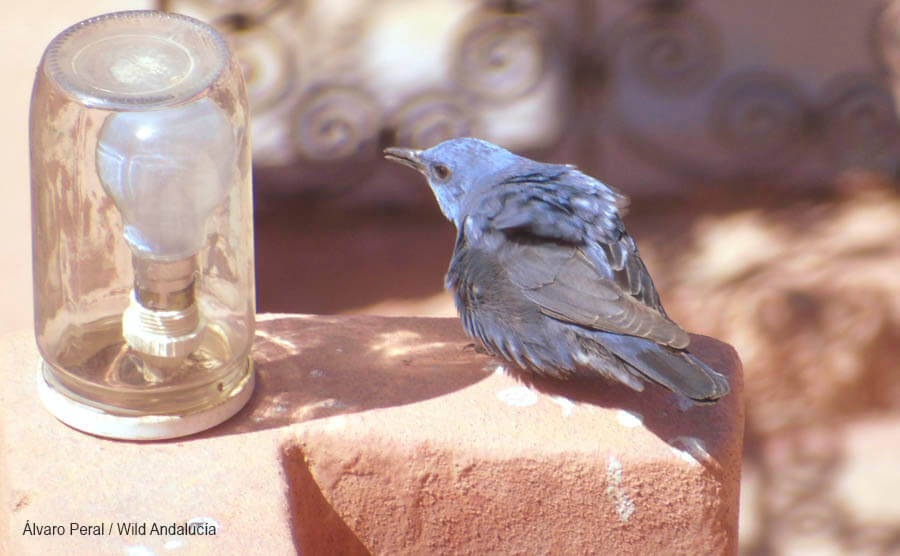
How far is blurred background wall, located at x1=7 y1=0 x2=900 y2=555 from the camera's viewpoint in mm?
6066

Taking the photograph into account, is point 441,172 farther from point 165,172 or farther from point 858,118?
point 858,118

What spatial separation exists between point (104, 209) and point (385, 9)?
12.5 ft

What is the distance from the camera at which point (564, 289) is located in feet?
8.64

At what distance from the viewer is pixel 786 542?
502 centimetres

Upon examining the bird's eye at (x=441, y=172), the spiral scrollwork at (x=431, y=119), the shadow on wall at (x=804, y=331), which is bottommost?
the shadow on wall at (x=804, y=331)

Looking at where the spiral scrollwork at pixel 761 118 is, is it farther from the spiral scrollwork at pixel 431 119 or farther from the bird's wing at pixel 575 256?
the bird's wing at pixel 575 256

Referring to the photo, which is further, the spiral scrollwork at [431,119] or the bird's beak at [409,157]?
the spiral scrollwork at [431,119]

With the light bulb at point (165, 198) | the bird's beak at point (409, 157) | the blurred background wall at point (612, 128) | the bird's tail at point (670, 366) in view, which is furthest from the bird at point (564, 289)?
the blurred background wall at point (612, 128)

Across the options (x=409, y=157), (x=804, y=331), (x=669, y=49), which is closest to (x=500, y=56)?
(x=669, y=49)

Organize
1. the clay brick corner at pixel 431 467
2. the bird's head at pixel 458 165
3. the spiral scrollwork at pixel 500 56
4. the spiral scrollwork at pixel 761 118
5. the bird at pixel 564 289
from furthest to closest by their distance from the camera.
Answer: the spiral scrollwork at pixel 761 118, the spiral scrollwork at pixel 500 56, the bird's head at pixel 458 165, the bird at pixel 564 289, the clay brick corner at pixel 431 467

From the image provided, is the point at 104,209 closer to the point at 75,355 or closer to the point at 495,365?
the point at 75,355

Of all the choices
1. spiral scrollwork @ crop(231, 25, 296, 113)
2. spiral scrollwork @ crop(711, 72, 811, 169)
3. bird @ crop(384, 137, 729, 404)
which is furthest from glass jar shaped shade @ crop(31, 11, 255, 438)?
spiral scrollwork @ crop(711, 72, 811, 169)

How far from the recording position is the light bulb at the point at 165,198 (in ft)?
7.11

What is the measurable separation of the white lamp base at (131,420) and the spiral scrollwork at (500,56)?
4.17 m
